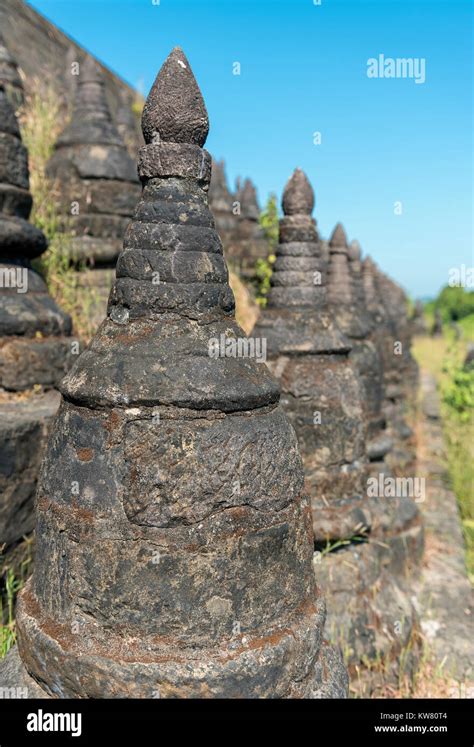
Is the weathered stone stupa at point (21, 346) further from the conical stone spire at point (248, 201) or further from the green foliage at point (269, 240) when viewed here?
the conical stone spire at point (248, 201)

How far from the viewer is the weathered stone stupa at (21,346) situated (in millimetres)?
3453

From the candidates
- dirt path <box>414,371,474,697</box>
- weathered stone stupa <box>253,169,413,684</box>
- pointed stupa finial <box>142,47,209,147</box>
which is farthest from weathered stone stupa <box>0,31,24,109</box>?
dirt path <box>414,371,474,697</box>

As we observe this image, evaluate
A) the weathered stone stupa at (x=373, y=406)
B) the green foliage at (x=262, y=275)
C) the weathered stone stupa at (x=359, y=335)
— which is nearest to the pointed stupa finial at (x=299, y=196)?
the weathered stone stupa at (x=373, y=406)

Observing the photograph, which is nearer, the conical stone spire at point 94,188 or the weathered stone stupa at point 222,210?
the conical stone spire at point 94,188

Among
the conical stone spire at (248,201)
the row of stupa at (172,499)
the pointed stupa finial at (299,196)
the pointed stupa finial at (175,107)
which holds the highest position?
the conical stone spire at (248,201)

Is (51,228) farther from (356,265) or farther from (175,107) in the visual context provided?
(356,265)

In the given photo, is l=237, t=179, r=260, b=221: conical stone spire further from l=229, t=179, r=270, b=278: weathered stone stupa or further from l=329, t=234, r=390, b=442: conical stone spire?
l=329, t=234, r=390, b=442: conical stone spire

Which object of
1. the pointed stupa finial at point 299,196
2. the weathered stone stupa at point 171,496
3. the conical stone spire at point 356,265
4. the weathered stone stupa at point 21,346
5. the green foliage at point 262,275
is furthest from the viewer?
the green foliage at point 262,275

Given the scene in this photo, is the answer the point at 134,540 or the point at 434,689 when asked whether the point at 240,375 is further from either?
the point at 434,689

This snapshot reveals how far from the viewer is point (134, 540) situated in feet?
6.76

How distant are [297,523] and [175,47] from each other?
1.79 meters

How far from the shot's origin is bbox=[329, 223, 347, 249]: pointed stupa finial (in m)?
6.01

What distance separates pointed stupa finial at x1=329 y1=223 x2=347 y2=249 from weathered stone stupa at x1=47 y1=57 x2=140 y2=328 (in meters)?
1.90
